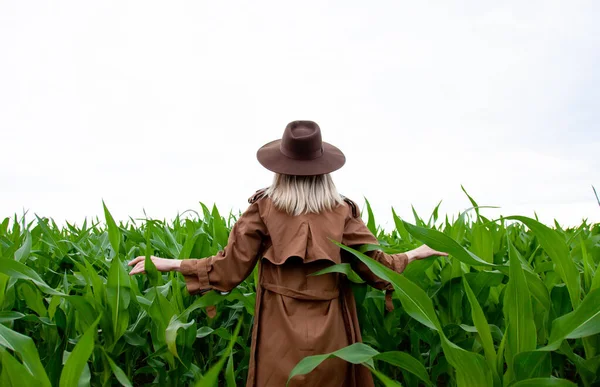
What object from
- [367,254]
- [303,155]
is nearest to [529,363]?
[367,254]

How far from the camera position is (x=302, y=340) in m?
1.94

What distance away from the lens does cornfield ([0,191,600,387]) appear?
1357mm

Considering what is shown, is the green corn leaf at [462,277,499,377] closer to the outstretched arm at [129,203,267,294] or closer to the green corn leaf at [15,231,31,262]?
the outstretched arm at [129,203,267,294]

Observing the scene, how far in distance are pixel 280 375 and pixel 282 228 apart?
555mm

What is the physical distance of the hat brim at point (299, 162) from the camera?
6.61ft

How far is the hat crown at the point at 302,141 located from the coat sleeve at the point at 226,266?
0.33 m

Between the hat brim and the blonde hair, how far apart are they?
8cm

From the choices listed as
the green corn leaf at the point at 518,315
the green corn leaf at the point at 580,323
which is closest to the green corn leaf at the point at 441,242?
the green corn leaf at the point at 518,315

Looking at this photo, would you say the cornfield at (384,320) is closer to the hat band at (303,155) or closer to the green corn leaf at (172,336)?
the green corn leaf at (172,336)

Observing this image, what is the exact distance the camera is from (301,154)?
2066 millimetres

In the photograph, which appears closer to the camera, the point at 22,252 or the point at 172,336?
the point at 172,336

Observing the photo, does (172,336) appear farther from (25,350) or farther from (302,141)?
(302,141)

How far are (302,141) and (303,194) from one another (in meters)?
0.21

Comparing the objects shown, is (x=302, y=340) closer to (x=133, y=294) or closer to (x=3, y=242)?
(x=133, y=294)
